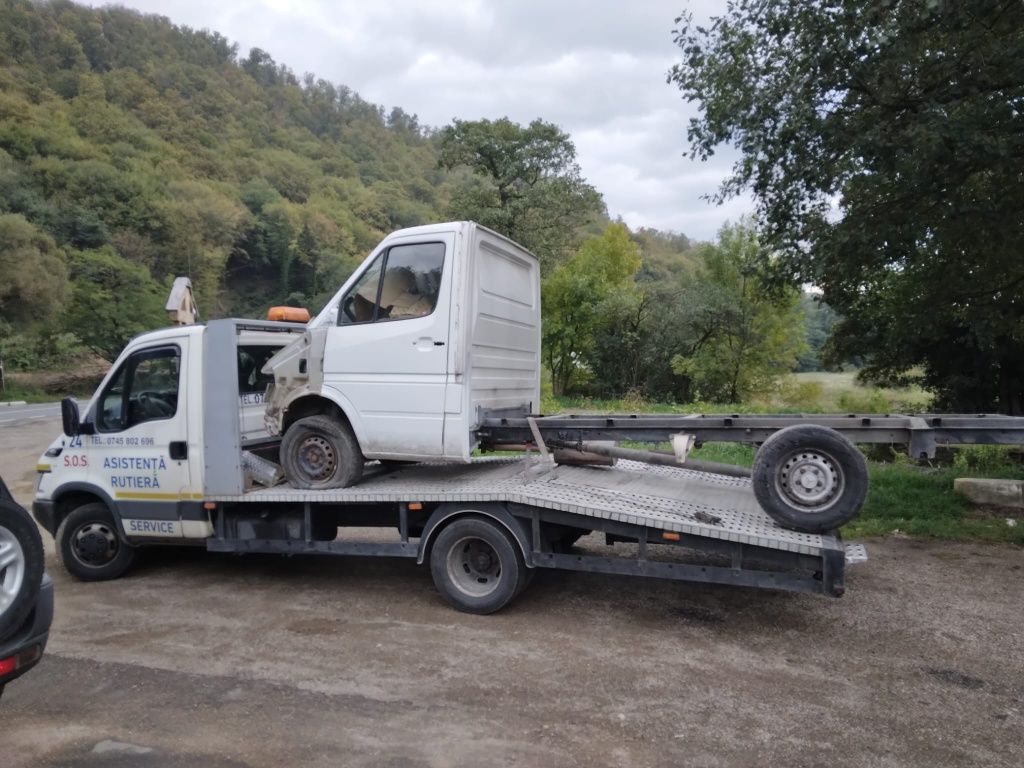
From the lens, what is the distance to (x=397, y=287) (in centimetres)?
620

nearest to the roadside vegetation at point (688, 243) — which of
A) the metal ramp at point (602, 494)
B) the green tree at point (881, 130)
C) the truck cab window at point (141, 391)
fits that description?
the green tree at point (881, 130)

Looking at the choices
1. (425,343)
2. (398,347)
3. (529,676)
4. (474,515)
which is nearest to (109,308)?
(398,347)

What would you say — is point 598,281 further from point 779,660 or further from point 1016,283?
point 779,660

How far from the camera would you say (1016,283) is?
1115cm

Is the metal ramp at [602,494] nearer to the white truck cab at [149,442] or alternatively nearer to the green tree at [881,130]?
the white truck cab at [149,442]

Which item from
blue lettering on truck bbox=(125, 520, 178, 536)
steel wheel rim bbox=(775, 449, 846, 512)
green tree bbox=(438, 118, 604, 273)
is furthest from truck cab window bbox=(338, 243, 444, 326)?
green tree bbox=(438, 118, 604, 273)

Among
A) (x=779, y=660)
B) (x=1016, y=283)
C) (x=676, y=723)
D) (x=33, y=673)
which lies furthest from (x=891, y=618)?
(x=1016, y=283)

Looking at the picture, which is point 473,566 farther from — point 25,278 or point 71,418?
point 25,278

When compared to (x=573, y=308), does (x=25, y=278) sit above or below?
above

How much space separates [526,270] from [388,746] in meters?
4.81

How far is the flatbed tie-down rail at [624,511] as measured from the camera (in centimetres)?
503

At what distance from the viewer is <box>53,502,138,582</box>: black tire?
685 cm

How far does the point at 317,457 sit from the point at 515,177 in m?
28.6

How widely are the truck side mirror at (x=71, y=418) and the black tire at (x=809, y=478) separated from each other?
5.89m
